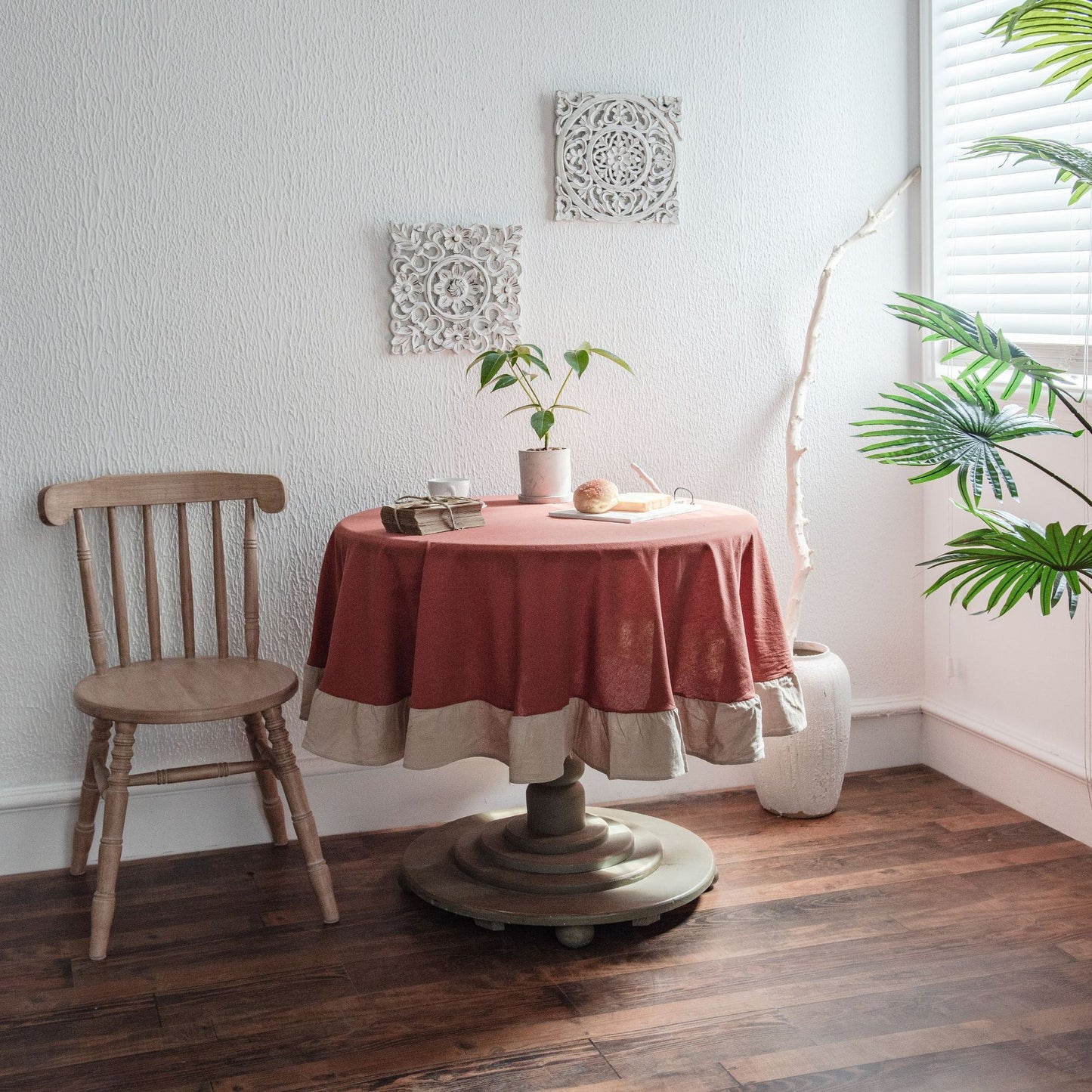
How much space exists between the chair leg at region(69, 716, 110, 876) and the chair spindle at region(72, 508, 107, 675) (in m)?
0.13

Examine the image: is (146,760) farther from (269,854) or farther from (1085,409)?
(1085,409)

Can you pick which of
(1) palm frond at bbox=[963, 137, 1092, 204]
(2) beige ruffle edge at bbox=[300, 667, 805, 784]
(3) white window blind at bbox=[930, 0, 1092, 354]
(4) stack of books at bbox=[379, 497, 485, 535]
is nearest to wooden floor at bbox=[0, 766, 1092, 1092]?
(2) beige ruffle edge at bbox=[300, 667, 805, 784]

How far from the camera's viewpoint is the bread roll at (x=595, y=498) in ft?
7.95

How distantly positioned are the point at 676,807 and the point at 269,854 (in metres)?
1.00

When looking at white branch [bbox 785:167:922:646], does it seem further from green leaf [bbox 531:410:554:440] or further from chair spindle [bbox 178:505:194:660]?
chair spindle [bbox 178:505:194:660]

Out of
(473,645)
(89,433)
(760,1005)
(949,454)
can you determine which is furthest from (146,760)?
(949,454)

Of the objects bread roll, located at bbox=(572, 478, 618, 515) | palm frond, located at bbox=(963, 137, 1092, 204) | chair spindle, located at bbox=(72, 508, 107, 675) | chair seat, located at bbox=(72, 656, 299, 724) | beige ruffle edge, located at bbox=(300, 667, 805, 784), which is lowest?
beige ruffle edge, located at bbox=(300, 667, 805, 784)

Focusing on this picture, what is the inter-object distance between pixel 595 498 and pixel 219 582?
87cm

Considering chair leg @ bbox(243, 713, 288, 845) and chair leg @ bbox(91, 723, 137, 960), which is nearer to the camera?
chair leg @ bbox(91, 723, 137, 960)

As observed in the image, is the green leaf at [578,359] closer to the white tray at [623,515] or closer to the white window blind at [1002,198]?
the white tray at [623,515]

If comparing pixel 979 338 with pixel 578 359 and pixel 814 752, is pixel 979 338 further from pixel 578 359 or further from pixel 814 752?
pixel 814 752

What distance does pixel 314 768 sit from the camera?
112 inches

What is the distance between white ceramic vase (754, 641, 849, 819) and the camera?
2.85 m

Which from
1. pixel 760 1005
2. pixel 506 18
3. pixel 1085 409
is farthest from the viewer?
pixel 506 18
